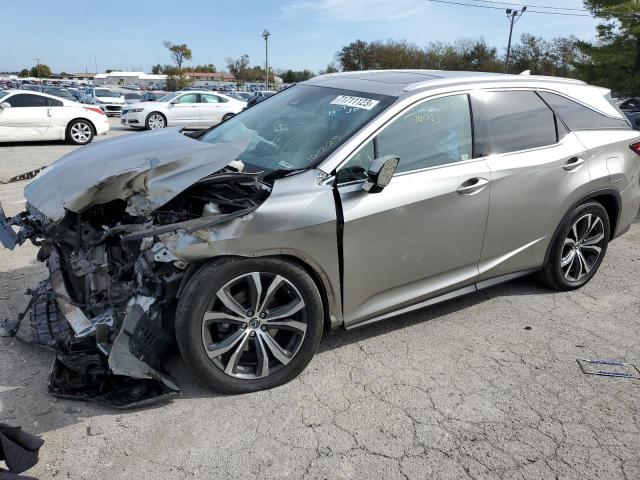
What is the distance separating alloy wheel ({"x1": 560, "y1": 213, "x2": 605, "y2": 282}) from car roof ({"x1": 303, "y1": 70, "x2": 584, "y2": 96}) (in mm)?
1203

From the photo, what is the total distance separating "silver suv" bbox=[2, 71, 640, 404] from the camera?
9.36ft

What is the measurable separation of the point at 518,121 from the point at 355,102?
4.24 ft

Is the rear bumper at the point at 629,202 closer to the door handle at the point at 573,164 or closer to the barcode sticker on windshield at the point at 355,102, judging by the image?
the door handle at the point at 573,164

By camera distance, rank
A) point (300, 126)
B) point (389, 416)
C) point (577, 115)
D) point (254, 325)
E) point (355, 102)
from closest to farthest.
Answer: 1. point (389, 416)
2. point (254, 325)
3. point (355, 102)
4. point (300, 126)
5. point (577, 115)

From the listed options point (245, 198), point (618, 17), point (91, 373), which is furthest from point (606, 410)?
point (618, 17)

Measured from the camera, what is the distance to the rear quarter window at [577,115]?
4.14m

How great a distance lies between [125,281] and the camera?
304 cm

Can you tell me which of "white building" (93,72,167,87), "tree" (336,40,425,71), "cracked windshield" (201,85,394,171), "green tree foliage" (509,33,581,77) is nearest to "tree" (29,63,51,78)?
"white building" (93,72,167,87)

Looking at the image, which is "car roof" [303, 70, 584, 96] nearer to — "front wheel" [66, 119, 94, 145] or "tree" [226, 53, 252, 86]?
"front wheel" [66, 119, 94, 145]

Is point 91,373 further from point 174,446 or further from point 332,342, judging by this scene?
point 332,342

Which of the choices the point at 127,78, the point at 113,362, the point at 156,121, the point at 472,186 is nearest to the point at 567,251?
the point at 472,186

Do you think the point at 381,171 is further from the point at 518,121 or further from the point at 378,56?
the point at 378,56

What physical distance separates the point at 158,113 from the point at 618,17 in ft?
70.9

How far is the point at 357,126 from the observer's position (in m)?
3.27
